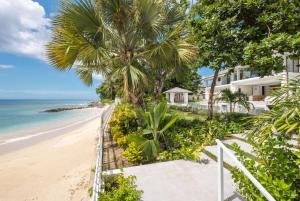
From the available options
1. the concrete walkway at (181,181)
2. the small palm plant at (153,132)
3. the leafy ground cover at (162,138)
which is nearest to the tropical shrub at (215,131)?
the leafy ground cover at (162,138)

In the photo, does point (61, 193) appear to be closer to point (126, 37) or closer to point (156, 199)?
point (156, 199)

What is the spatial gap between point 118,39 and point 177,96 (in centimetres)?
2232

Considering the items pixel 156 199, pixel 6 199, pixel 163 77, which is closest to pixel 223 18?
pixel 163 77

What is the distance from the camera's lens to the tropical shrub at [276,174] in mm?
2084

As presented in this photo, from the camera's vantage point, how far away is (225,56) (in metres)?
7.89

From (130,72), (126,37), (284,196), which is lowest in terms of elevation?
(284,196)

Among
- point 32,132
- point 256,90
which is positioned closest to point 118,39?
point 32,132

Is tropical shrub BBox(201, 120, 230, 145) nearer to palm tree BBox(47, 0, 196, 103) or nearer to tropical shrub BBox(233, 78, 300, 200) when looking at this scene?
palm tree BBox(47, 0, 196, 103)

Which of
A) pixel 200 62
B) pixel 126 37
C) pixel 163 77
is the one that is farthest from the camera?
pixel 163 77

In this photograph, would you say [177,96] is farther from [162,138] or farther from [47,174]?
[47,174]

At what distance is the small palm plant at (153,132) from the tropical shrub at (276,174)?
3.02 meters

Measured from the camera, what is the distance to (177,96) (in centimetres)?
2859

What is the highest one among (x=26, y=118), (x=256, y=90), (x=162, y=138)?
(x=256, y=90)

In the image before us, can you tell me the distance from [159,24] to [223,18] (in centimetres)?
290
